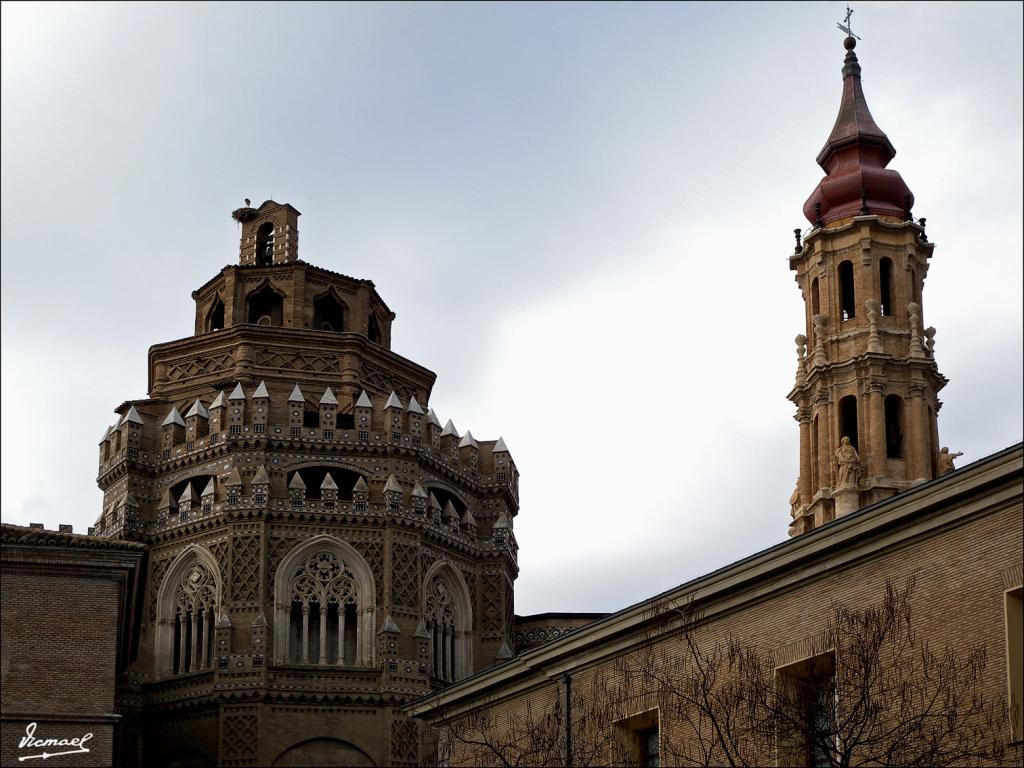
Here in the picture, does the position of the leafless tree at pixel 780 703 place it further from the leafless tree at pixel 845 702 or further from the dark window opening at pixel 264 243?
the dark window opening at pixel 264 243

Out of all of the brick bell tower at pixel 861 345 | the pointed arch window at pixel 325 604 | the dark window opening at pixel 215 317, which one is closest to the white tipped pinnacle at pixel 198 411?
the dark window opening at pixel 215 317

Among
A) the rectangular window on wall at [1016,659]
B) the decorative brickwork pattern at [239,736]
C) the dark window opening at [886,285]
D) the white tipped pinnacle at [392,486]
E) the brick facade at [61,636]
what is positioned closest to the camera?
the rectangular window on wall at [1016,659]

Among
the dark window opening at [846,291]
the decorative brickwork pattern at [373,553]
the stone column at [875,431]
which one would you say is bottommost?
the decorative brickwork pattern at [373,553]

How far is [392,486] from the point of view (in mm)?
60281

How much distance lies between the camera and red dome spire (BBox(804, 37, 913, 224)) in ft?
243

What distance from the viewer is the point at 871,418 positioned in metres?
69.7

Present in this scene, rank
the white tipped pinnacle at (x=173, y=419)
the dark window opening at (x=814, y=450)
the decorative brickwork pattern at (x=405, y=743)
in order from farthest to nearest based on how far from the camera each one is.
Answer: the dark window opening at (x=814, y=450), the white tipped pinnacle at (x=173, y=419), the decorative brickwork pattern at (x=405, y=743)

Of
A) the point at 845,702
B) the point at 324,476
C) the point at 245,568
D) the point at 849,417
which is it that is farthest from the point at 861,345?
the point at 845,702

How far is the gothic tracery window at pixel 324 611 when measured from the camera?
5875 centimetres

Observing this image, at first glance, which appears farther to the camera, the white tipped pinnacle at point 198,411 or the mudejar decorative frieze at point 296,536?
the white tipped pinnacle at point 198,411

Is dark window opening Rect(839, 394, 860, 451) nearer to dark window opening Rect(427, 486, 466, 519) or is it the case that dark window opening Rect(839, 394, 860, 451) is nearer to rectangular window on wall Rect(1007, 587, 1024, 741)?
dark window opening Rect(427, 486, 466, 519)

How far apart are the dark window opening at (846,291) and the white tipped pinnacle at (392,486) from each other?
20.2 metres

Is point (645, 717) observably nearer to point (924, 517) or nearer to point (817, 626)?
point (817, 626)

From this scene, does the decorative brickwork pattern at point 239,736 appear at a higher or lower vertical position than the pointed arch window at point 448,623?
lower
